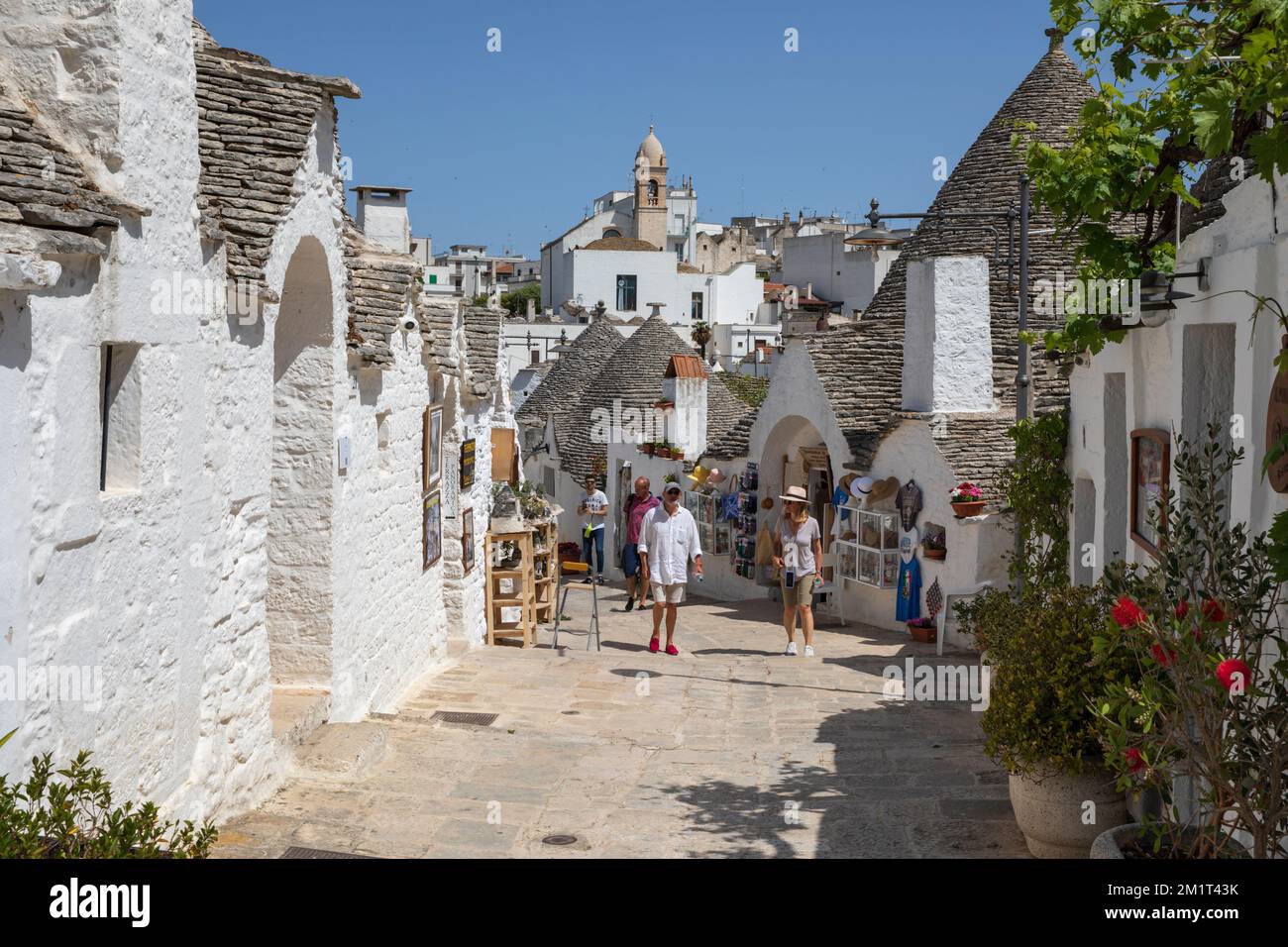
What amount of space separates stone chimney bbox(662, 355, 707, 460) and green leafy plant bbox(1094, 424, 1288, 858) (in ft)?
64.0

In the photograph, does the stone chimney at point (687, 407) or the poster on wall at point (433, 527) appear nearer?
the poster on wall at point (433, 527)

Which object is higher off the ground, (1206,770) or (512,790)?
(1206,770)

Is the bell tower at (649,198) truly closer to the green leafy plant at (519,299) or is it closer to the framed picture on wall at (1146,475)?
the green leafy plant at (519,299)

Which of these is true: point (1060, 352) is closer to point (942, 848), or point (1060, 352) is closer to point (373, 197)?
point (942, 848)

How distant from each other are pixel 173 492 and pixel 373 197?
12.9 metres

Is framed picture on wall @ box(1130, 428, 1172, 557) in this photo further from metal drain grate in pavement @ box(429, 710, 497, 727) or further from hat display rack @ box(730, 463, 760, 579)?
hat display rack @ box(730, 463, 760, 579)

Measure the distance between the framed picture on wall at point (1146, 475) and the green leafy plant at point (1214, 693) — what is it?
182 cm

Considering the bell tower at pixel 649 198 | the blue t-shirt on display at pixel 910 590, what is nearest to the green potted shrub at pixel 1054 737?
the blue t-shirt on display at pixel 910 590

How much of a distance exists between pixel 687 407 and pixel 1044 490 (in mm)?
14234

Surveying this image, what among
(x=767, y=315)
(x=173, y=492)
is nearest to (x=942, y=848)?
(x=173, y=492)

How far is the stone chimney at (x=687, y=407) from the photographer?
24.8 m

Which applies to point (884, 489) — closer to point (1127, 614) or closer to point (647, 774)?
point (647, 774)

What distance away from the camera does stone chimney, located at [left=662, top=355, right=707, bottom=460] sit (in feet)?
81.3

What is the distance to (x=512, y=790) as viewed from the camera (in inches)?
315
